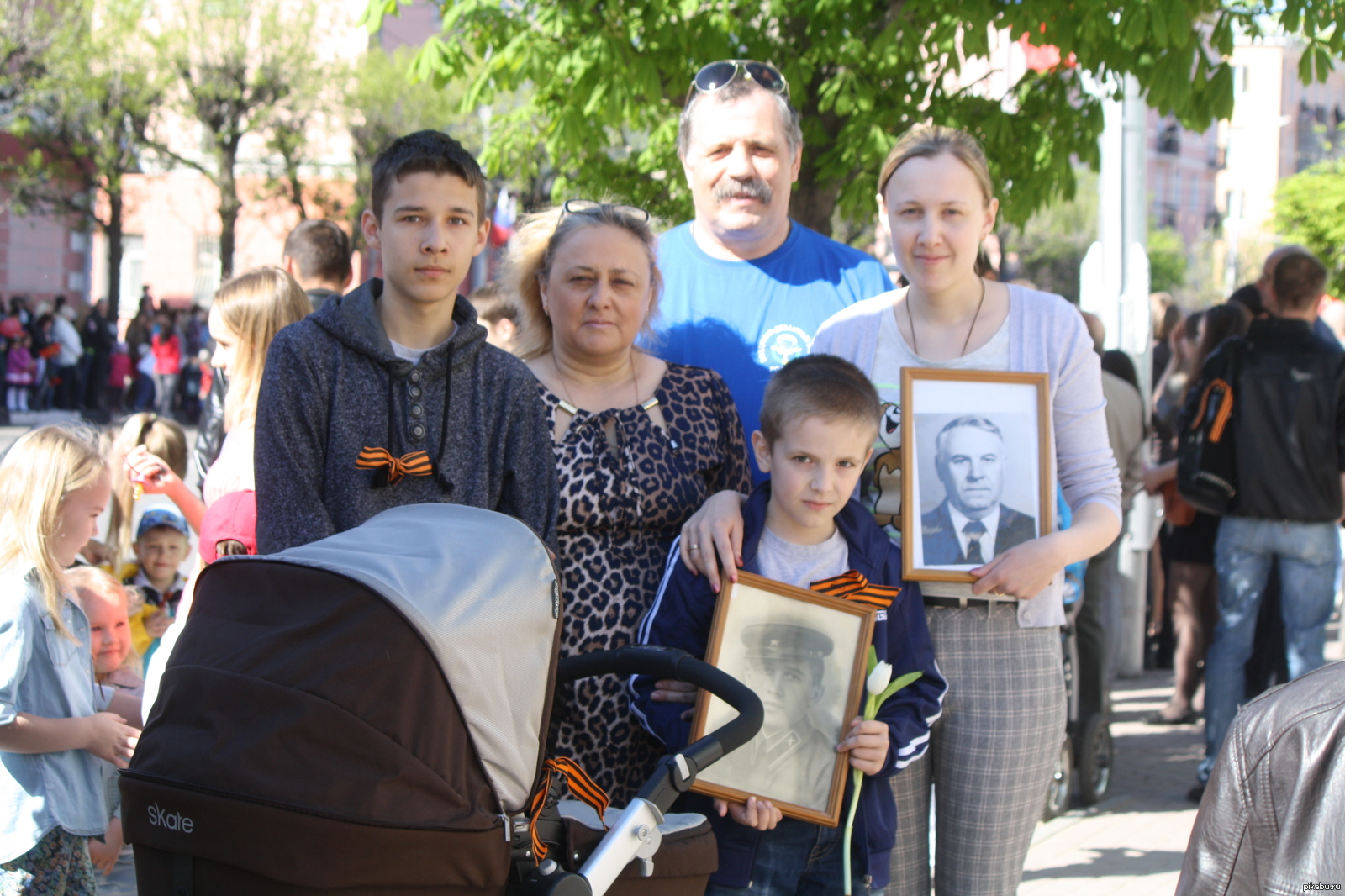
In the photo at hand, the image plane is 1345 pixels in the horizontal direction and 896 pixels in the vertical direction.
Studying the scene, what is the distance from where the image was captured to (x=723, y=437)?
3246 mm

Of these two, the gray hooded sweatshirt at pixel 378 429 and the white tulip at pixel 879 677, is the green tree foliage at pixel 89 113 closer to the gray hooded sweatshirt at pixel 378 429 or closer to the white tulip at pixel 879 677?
the gray hooded sweatshirt at pixel 378 429

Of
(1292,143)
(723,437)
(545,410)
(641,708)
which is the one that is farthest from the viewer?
(1292,143)

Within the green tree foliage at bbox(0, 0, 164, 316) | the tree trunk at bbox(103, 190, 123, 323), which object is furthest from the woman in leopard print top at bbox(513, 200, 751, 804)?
the tree trunk at bbox(103, 190, 123, 323)

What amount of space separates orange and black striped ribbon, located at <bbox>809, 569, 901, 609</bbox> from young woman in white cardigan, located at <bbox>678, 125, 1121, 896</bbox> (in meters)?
0.19

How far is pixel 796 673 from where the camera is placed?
9.04 feet

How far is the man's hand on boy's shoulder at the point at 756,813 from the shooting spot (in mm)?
2633

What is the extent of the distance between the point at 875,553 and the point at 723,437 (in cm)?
56

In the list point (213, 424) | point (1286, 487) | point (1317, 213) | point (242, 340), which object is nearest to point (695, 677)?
point (242, 340)

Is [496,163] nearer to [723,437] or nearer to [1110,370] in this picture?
[1110,370]

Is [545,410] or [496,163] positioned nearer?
[545,410]

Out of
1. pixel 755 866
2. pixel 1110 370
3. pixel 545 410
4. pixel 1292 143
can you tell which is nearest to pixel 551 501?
pixel 545 410

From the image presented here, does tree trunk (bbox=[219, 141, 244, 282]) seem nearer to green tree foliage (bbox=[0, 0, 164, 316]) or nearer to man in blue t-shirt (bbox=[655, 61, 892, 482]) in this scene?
green tree foliage (bbox=[0, 0, 164, 316])

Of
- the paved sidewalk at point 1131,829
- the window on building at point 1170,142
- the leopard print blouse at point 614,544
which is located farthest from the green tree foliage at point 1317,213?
the window on building at point 1170,142

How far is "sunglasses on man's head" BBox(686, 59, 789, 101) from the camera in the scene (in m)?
3.65
